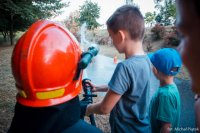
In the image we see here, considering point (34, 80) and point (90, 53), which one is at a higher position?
point (90, 53)

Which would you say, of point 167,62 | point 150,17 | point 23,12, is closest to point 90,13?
point 150,17

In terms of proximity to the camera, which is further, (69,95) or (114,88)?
(114,88)

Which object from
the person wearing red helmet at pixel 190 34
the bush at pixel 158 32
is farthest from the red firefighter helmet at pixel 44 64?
the bush at pixel 158 32

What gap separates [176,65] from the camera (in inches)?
96.9

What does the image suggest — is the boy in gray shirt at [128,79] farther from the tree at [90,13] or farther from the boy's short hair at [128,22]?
the tree at [90,13]

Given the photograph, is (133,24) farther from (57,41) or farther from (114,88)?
(57,41)

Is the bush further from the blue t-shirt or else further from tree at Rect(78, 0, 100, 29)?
the blue t-shirt

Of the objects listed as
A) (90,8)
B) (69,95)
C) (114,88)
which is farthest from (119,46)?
(90,8)

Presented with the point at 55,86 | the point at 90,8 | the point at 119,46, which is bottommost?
the point at 55,86

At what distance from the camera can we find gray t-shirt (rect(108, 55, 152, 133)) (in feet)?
5.98

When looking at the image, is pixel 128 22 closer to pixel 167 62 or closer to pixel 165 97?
pixel 167 62

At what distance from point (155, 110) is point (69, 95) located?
4.16ft

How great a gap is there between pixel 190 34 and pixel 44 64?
0.82 metres

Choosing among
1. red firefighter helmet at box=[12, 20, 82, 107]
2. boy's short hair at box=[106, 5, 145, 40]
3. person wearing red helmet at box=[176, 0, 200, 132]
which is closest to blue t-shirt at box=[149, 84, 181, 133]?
boy's short hair at box=[106, 5, 145, 40]
